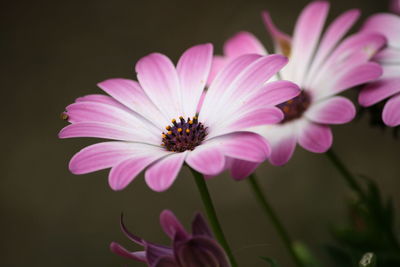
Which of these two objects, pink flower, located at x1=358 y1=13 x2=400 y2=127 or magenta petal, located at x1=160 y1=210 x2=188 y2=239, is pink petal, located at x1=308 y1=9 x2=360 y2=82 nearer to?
pink flower, located at x1=358 y1=13 x2=400 y2=127

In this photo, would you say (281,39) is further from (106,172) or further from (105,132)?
(106,172)

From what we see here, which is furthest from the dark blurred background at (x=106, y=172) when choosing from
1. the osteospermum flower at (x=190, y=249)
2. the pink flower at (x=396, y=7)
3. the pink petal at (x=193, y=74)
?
the osteospermum flower at (x=190, y=249)

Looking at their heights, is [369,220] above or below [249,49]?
below

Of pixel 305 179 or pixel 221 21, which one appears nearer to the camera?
pixel 305 179

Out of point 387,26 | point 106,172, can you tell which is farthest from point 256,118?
point 106,172

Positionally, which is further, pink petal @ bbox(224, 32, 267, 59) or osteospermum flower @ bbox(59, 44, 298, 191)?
pink petal @ bbox(224, 32, 267, 59)

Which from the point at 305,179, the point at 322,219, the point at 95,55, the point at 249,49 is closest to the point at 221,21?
the point at 95,55

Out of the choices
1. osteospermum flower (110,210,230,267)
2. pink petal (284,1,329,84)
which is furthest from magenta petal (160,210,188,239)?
pink petal (284,1,329,84)

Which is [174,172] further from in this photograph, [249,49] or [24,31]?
[24,31]
